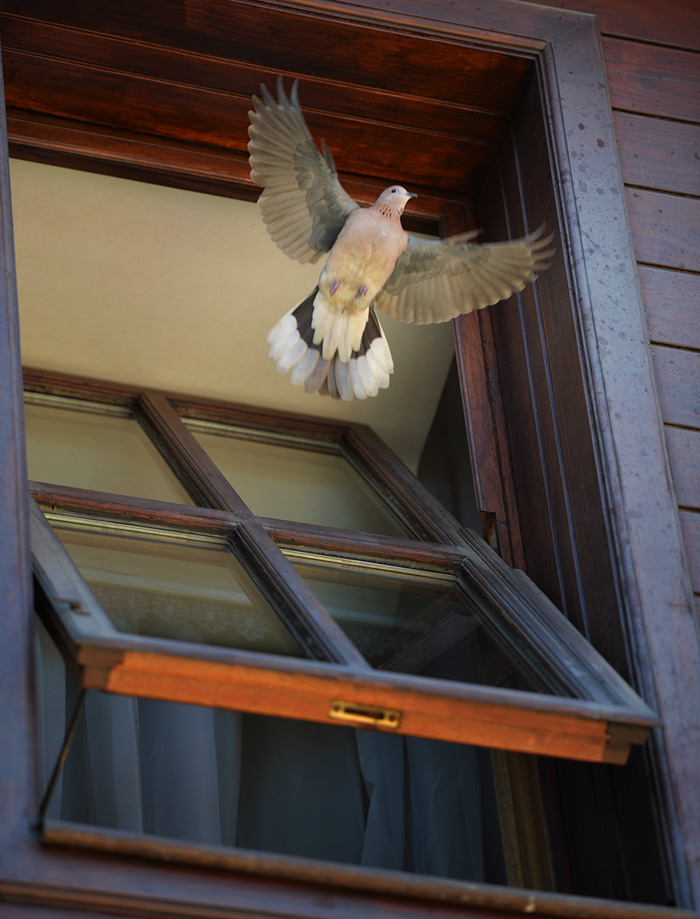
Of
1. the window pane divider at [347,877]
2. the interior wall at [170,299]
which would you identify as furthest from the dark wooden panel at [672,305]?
the window pane divider at [347,877]

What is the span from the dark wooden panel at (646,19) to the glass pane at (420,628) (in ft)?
4.72

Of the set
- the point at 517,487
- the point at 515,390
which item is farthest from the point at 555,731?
the point at 515,390

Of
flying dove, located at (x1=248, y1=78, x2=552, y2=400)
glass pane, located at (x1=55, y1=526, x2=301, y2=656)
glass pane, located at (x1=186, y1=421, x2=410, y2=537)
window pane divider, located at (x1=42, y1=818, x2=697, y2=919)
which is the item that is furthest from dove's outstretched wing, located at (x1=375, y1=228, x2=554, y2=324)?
window pane divider, located at (x1=42, y1=818, x2=697, y2=919)

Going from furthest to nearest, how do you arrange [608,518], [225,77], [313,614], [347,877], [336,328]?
[225,77] → [336,328] → [608,518] → [313,614] → [347,877]

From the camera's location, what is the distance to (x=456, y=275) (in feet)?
7.88

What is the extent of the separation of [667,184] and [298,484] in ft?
3.94

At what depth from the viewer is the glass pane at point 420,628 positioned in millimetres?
1917

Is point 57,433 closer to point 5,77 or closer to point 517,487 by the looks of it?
point 5,77

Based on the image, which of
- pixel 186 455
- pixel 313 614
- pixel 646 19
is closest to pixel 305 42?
pixel 646 19

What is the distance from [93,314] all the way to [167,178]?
1.85 feet

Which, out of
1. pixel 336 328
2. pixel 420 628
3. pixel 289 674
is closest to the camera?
pixel 289 674

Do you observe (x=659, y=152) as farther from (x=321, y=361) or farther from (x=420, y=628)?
(x=420, y=628)

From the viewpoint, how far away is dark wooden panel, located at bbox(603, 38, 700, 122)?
2.52 m

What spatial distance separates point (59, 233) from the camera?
9.71 feet
